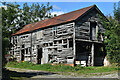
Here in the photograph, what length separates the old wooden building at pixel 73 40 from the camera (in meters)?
22.2

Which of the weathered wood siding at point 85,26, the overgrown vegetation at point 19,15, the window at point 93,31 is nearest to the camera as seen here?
the weathered wood siding at point 85,26

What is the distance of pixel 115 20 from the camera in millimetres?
14484

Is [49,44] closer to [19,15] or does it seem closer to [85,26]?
[85,26]

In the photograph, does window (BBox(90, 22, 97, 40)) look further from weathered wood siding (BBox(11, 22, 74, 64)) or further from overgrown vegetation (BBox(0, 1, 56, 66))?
overgrown vegetation (BBox(0, 1, 56, 66))

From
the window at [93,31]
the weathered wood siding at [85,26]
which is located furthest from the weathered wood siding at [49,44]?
the window at [93,31]

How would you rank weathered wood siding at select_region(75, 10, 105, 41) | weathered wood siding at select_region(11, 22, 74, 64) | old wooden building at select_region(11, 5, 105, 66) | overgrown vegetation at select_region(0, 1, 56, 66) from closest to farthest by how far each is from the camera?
1. old wooden building at select_region(11, 5, 105, 66)
2. weathered wood siding at select_region(75, 10, 105, 41)
3. weathered wood siding at select_region(11, 22, 74, 64)
4. overgrown vegetation at select_region(0, 1, 56, 66)

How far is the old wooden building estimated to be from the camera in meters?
22.2

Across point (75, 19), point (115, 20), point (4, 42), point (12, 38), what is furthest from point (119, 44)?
point (12, 38)

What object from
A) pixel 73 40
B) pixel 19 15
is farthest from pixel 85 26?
pixel 19 15

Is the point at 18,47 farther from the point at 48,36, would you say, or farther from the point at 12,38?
the point at 48,36

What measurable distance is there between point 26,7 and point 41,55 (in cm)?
2815

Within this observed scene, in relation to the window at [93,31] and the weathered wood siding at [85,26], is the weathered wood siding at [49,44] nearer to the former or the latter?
the weathered wood siding at [85,26]

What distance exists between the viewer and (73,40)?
71.3ft

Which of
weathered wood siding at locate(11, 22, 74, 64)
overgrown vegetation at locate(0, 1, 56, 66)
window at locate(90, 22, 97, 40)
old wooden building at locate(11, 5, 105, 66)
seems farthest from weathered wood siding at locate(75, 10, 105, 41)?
overgrown vegetation at locate(0, 1, 56, 66)
